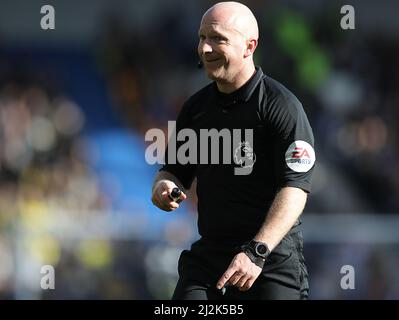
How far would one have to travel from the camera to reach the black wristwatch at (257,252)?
16.8 feet

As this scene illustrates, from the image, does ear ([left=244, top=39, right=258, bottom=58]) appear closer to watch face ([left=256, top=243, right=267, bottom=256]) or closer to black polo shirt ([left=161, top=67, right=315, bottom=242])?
black polo shirt ([left=161, top=67, right=315, bottom=242])

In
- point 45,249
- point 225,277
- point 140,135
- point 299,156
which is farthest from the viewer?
point 140,135

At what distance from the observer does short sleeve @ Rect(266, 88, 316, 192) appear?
17.5 ft

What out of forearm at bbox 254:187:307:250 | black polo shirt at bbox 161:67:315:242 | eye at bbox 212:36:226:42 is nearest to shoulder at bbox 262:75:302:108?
black polo shirt at bbox 161:67:315:242

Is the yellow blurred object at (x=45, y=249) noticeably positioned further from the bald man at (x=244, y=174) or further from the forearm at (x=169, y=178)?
the bald man at (x=244, y=174)

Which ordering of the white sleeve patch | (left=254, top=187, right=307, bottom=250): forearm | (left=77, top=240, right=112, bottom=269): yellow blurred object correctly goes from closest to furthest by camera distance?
1. (left=254, top=187, right=307, bottom=250): forearm
2. the white sleeve patch
3. (left=77, top=240, right=112, bottom=269): yellow blurred object

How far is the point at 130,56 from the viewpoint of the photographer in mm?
15383

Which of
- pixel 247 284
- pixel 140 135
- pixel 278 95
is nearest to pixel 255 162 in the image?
pixel 278 95

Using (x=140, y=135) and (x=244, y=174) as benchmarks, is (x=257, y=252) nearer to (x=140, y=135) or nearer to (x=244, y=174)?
(x=244, y=174)

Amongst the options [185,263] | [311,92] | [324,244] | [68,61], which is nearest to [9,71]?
[68,61]

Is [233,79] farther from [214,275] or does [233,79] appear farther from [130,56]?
[130,56]

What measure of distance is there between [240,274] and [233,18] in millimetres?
1418

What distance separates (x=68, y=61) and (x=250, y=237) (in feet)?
36.3

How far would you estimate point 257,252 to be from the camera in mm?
5117
